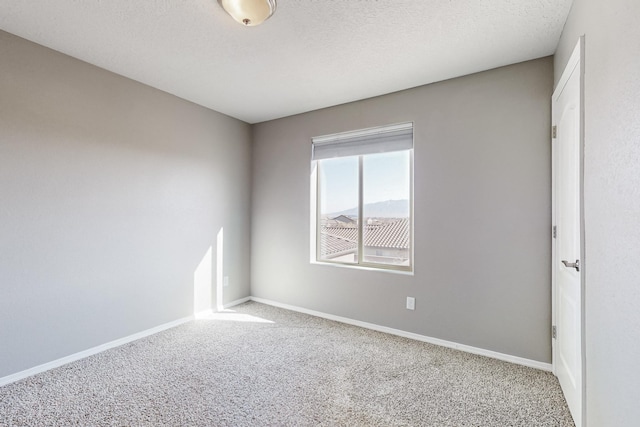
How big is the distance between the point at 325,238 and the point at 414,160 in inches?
56.3

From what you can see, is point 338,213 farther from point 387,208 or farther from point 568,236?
point 568,236

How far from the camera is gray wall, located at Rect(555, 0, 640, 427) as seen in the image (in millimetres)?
1025

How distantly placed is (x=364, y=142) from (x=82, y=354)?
328 cm

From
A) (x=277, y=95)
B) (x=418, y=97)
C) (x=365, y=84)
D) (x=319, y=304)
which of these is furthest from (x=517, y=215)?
(x=277, y=95)

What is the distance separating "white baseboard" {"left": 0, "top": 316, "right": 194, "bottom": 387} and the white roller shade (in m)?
2.51

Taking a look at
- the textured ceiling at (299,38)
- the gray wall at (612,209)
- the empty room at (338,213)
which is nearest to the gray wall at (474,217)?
the empty room at (338,213)

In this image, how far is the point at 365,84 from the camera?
9.33 ft

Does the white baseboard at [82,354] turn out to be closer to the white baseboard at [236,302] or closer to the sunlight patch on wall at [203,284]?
the sunlight patch on wall at [203,284]

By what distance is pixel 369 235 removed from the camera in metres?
3.32

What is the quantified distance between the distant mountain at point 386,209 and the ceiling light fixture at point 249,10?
80.7 inches

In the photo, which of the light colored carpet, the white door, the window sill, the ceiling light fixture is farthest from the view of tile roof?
the ceiling light fixture

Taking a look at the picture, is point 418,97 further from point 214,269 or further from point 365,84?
point 214,269

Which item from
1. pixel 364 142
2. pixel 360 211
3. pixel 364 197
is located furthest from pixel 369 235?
pixel 364 142

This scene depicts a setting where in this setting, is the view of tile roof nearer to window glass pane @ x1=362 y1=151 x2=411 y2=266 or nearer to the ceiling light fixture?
window glass pane @ x1=362 y1=151 x2=411 y2=266
